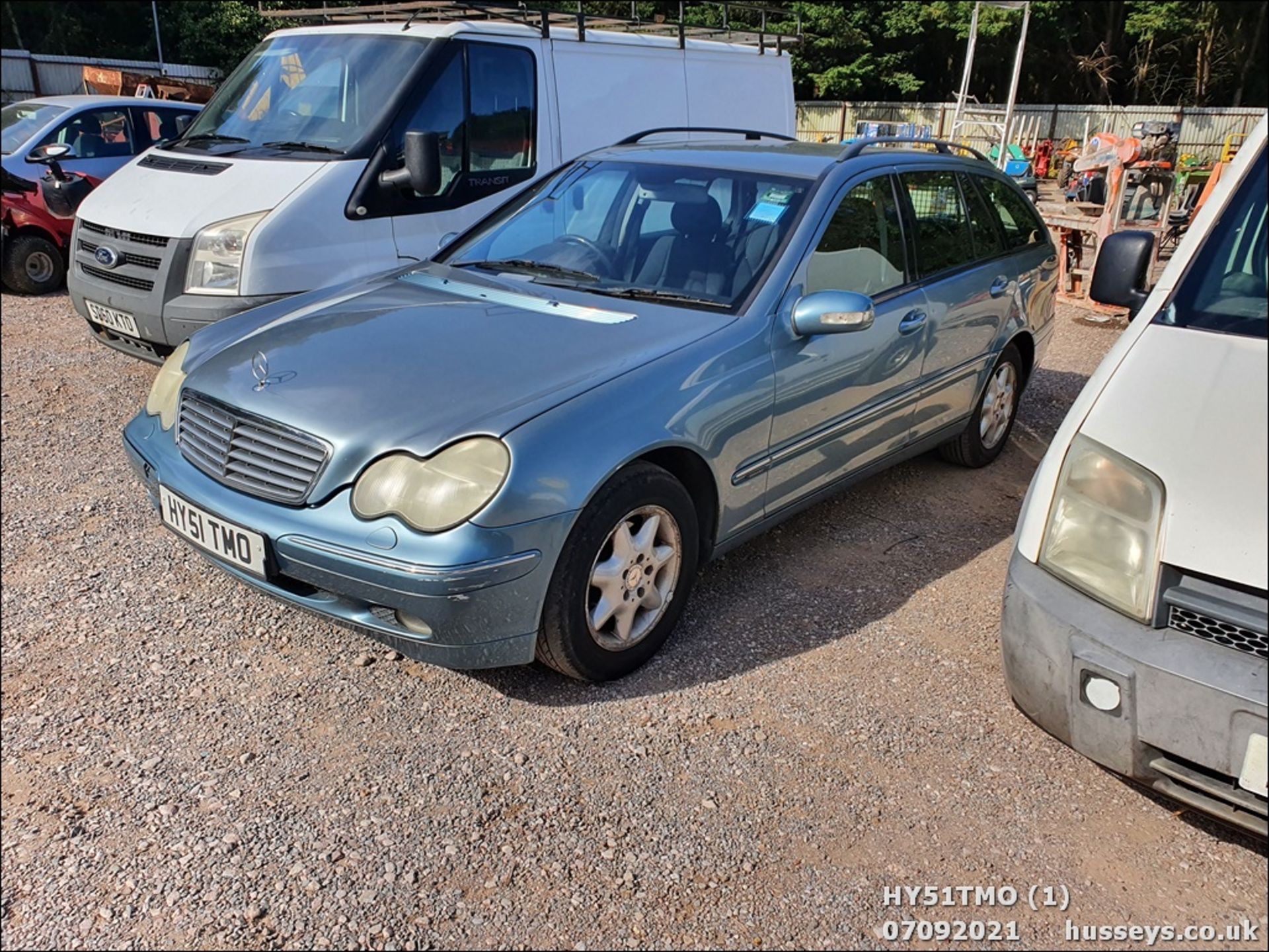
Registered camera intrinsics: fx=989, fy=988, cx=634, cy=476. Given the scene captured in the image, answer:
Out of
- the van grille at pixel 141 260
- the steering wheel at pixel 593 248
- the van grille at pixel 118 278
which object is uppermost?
the steering wheel at pixel 593 248

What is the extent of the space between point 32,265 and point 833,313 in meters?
7.88

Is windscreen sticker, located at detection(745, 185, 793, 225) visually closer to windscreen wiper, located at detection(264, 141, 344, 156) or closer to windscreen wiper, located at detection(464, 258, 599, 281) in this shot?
windscreen wiper, located at detection(464, 258, 599, 281)

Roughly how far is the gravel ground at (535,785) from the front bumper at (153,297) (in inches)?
62.7

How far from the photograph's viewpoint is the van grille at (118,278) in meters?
5.34

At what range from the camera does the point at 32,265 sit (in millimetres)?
8492

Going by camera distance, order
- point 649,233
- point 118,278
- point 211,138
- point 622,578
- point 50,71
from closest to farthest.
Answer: point 622,578 → point 649,233 → point 118,278 → point 211,138 → point 50,71

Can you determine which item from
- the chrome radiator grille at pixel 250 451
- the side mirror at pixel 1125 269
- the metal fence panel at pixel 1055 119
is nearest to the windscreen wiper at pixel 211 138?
the chrome radiator grille at pixel 250 451

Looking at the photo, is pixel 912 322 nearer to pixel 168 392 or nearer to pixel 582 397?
pixel 582 397

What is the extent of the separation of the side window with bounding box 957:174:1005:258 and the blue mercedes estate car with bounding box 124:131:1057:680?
0.15 m

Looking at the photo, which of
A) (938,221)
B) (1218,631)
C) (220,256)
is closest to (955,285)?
(938,221)

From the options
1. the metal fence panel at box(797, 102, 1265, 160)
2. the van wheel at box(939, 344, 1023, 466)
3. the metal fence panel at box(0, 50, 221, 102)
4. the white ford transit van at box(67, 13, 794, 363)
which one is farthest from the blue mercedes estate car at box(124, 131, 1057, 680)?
the metal fence panel at box(0, 50, 221, 102)

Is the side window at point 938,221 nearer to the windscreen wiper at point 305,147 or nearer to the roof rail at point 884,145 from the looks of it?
the roof rail at point 884,145

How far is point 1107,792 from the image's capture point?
108 inches

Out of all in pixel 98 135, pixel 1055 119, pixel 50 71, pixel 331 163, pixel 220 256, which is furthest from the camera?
pixel 1055 119
